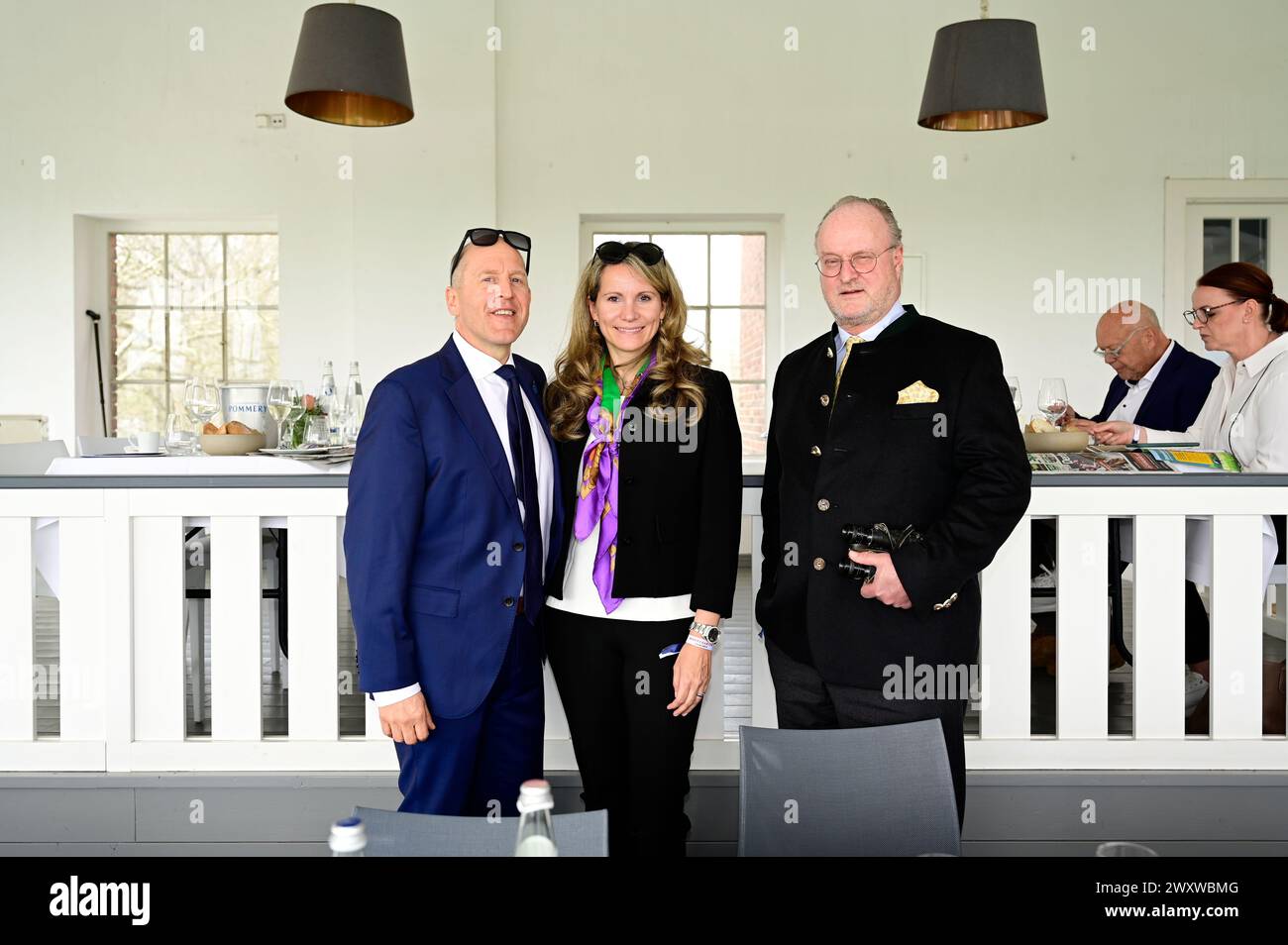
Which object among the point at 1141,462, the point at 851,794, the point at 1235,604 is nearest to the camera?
the point at 851,794

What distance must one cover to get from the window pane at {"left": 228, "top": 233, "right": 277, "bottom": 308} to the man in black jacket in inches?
211

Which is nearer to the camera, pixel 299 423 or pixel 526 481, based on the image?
pixel 526 481

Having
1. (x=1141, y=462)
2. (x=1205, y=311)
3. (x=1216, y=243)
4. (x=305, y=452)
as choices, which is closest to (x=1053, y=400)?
(x=1141, y=462)

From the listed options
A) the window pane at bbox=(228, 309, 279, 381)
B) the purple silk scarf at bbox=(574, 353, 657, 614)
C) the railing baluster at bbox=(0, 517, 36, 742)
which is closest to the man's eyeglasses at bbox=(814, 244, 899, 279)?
the purple silk scarf at bbox=(574, 353, 657, 614)

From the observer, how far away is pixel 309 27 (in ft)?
10.7

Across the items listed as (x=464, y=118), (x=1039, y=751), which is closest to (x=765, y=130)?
(x=464, y=118)

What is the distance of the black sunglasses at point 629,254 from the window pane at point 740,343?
4.67 meters

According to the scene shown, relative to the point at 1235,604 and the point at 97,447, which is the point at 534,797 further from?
the point at 97,447

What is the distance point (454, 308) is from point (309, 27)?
1.80 meters

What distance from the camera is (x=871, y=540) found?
1873 millimetres

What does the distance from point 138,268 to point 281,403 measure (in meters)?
4.24

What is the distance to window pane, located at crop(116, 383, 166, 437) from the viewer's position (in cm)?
659

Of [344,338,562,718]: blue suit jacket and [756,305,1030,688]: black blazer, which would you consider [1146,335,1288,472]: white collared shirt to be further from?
[344,338,562,718]: blue suit jacket

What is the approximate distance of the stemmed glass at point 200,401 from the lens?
10.1 feet
